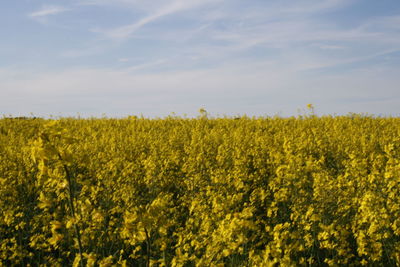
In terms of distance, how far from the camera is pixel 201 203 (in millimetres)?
4762

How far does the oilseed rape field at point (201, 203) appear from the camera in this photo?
303 centimetres

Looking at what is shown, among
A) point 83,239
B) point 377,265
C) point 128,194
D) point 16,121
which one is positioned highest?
point 16,121

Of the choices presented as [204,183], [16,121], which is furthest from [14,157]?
[16,121]

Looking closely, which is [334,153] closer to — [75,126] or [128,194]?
[128,194]

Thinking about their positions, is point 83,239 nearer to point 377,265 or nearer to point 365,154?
point 377,265

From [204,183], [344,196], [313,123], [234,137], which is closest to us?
[344,196]

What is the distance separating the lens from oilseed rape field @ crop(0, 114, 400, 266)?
3027 millimetres

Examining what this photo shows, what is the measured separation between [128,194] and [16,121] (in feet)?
35.7

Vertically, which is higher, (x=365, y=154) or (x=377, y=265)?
(x=365, y=154)

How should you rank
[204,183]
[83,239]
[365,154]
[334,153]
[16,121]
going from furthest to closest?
[16,121] < [334,153] < [365,154] < [204,183] < [83,239]

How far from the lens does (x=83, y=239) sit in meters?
3.96

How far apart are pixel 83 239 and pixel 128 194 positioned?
1087mm

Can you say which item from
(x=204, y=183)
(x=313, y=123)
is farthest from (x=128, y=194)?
(x=313, y=123)

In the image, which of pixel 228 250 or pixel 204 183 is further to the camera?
pixel 204 183
